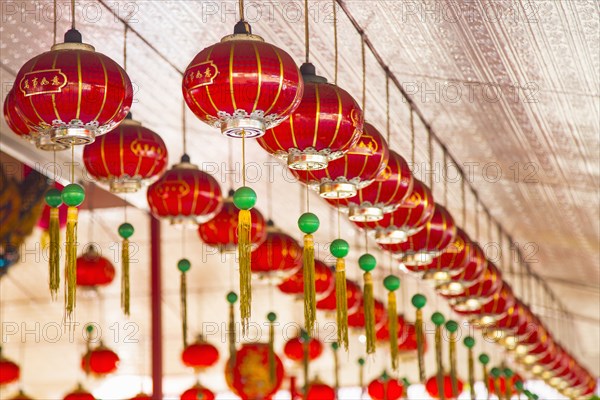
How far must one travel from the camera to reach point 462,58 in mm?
5090

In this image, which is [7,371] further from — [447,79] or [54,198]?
[54,198]

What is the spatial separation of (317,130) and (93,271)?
3189 mm

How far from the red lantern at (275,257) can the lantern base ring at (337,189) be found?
1.78 metres

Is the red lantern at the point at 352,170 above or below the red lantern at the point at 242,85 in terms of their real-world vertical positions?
below

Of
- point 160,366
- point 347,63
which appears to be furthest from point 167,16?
point 160,366

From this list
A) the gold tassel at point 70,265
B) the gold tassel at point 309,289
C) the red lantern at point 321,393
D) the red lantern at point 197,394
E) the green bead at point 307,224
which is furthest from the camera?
the red lantern at point 321,393

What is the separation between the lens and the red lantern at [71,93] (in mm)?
3201

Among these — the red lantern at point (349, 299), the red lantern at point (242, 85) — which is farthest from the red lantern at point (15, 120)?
the red lantern at point (349, 299)

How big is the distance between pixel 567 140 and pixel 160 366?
390 cm

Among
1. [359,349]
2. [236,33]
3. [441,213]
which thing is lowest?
[359,349]

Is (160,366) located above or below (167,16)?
below

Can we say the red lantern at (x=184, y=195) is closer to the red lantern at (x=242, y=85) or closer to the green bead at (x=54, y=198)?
the green bead at (x=54, y=198)

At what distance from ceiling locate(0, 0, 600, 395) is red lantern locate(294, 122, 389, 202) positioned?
0.81 metres

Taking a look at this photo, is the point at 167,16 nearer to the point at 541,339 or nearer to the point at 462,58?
the point at 462,58
